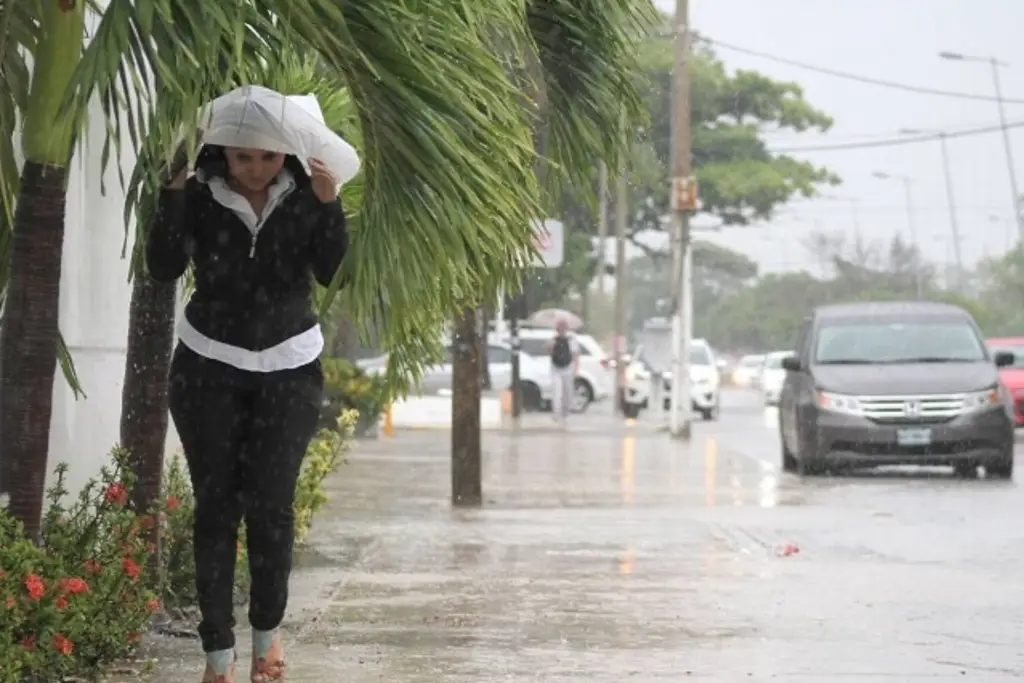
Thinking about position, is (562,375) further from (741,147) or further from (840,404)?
(741,147)

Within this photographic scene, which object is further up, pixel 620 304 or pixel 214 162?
pixel 620 304

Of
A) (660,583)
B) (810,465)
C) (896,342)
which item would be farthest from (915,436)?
(660,583)

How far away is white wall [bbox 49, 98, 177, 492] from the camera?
8203 millimetres

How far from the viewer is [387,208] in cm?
575

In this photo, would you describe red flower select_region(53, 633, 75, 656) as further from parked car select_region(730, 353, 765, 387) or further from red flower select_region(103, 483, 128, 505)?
parked car select_region(730, 353, 765, 387)

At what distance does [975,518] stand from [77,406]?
6.89m

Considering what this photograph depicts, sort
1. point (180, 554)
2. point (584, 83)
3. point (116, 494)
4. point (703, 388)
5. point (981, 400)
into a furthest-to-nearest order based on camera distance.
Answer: point (703, 388) → point (981, 400) → point (584, 83) → point (180, 554) → point (116, 494)

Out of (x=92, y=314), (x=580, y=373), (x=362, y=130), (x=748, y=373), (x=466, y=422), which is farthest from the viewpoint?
(x=748, y=373)

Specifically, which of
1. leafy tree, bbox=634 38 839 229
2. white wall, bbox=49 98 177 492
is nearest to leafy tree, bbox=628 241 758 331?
leafy tree, bbox=634 38 839 229

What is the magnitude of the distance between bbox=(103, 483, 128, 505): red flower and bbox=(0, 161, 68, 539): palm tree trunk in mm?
442

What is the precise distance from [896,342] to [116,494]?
1395 centimetres

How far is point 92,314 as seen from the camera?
8930mm

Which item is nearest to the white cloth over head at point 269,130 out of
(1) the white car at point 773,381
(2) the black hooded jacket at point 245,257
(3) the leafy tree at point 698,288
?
(2) the black hooded jacket at point 245,257

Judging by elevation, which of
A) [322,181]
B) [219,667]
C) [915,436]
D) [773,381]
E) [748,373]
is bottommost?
[219,667]
